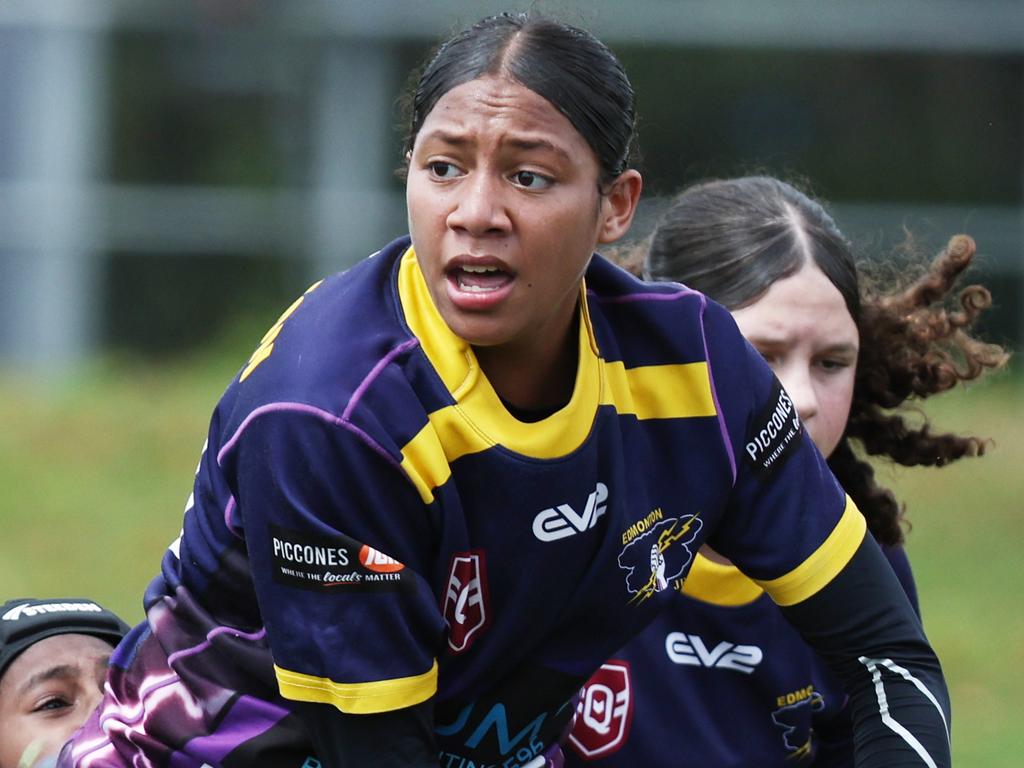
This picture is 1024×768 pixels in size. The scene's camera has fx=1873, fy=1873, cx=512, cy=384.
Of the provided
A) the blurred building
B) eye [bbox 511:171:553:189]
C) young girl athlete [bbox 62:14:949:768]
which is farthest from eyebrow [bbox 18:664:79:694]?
the blurred building

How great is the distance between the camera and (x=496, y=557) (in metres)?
2.89

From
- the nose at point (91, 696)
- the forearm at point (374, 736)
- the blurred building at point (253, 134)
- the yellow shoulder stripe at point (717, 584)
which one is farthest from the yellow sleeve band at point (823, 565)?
the blurred building at point (253, 134)

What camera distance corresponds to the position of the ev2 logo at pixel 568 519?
9.49 ft

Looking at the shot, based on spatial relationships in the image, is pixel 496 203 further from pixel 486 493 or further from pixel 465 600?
pixel 465 600

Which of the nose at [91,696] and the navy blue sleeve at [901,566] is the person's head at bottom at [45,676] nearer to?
the nose at [91,696]

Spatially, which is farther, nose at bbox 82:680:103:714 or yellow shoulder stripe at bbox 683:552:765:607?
nose at bbox 82:680:103:714

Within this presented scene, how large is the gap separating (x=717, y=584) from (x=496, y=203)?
1224 mm

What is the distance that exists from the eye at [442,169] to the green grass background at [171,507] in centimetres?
407

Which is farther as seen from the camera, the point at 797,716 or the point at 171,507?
the point at 171,507

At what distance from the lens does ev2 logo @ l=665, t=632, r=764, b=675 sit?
3711 millimetres

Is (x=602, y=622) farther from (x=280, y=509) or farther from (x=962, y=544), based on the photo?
(x=962, y=544)

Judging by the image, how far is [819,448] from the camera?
3795mm

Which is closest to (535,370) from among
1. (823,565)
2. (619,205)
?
(619,205)

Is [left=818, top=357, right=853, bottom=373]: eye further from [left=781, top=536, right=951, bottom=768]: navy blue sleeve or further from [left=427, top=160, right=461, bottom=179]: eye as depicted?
[left=427, top=160, right=461, bottom=179]: eye
